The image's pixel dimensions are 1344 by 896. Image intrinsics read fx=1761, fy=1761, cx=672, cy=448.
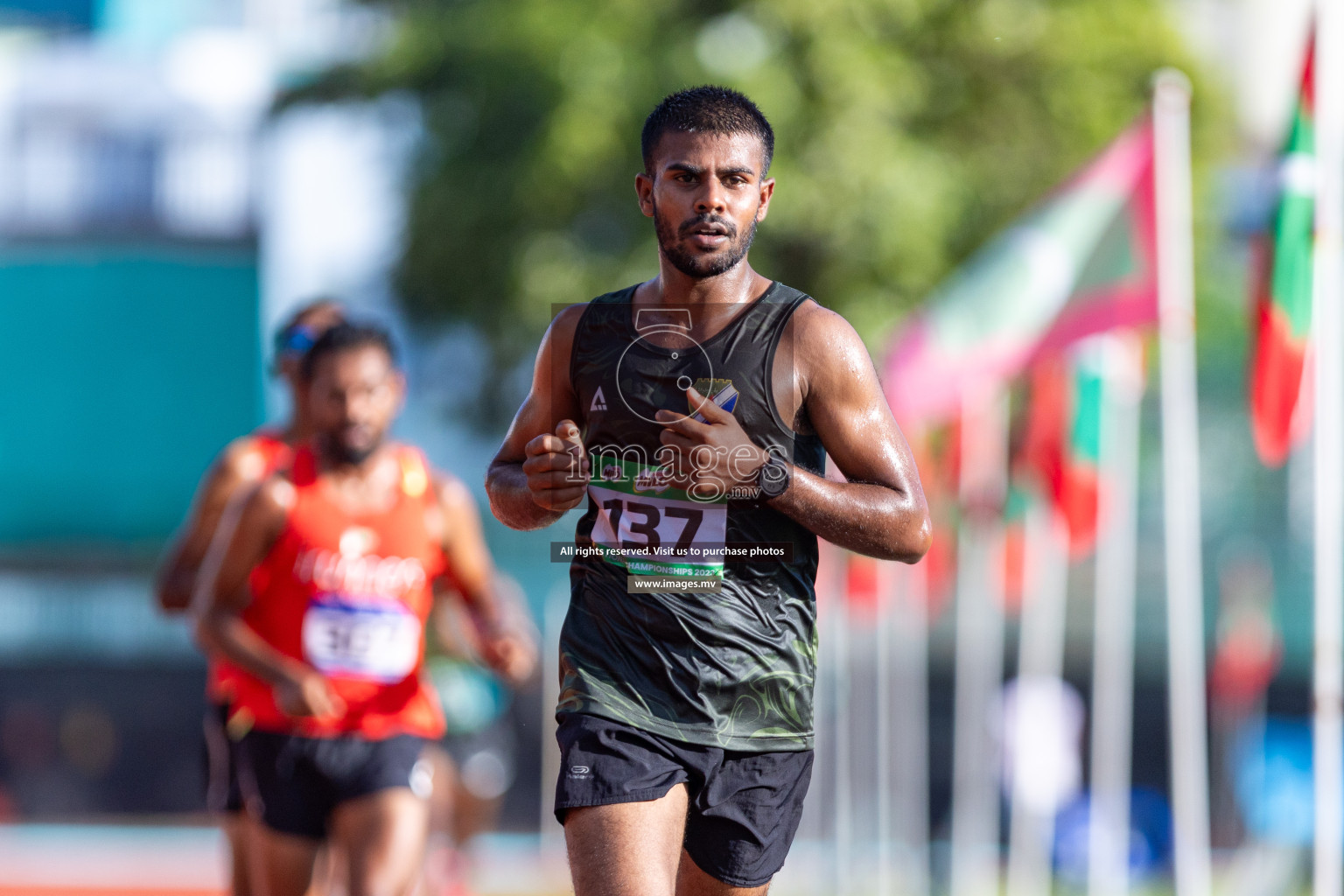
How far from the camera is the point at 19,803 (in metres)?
23.1

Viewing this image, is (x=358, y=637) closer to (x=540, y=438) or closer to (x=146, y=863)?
(x=540, y=438)

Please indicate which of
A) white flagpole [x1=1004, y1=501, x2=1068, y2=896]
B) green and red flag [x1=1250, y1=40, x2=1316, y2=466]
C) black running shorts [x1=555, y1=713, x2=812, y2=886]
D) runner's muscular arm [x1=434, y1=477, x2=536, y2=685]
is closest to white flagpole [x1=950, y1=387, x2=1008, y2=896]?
white flagpole [x1=1004, y1=501, x2=1068, y2=896]

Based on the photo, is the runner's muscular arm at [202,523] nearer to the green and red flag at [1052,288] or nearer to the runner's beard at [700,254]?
the runner's beard at [700,254]

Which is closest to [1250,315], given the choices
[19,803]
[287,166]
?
[19,803]

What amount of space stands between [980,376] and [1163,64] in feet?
27.6

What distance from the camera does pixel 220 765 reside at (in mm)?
5949

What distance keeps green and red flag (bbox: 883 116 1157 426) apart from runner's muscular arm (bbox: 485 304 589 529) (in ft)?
15.6

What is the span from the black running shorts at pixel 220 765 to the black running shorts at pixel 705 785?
2581 mm

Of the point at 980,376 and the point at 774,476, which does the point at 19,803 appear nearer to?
the point at 980,376

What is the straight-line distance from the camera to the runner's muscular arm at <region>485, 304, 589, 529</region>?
336 centimetres

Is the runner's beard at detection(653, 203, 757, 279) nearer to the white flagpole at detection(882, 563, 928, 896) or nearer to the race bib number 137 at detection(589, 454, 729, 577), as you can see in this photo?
the race bib number 137 at detection(589, 454, 729, 577)

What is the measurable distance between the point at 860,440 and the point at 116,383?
83.7 ft

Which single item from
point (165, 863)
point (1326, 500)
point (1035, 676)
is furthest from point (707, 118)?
point (165, 863)

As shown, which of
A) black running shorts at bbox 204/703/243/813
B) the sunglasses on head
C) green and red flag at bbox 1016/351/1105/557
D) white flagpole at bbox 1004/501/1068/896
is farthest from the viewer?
white flagpole at bbox 1004/501/1068/896
